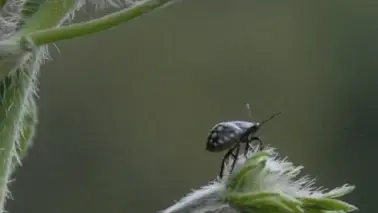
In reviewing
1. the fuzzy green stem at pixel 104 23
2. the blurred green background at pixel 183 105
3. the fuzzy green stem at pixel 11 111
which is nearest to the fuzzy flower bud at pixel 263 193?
the fuzzy green stem at pixel 11 111

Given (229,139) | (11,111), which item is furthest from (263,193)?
(11,111)

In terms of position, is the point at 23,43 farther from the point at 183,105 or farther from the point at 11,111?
the point at 183,105

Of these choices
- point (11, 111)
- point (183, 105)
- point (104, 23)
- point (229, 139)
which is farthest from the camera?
point (183, 105)

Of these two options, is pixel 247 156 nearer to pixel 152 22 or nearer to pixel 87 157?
pixel 87 157

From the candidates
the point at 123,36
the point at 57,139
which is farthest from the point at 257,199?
the point at 123,36

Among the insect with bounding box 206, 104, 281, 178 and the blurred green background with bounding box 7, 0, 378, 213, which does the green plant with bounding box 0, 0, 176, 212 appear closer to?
the insect with bounding box 206, 104, 281, 178

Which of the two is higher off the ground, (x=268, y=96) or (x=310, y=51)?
(x=310, y=51)

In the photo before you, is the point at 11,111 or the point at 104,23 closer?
the point at 104,23

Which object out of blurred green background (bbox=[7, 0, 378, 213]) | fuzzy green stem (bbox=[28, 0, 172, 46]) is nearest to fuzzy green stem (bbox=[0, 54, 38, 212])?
fuzzy green stem (bbox=[28, 0, 172, 46])
